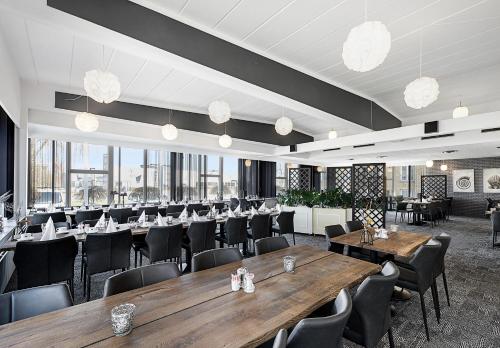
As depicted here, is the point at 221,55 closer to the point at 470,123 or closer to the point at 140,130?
the point at 140,130

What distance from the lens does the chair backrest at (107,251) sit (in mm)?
2787

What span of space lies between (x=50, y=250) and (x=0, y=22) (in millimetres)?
2338

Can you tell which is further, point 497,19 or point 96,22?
point 497,19

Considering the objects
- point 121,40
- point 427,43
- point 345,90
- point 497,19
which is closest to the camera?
point 121,40

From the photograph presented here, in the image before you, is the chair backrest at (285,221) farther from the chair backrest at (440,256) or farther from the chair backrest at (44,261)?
the chair backrest at (44,261)

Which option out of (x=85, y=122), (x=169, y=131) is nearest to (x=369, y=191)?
(x=169, y=131)

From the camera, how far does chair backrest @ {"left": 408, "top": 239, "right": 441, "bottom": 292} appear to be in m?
2.31

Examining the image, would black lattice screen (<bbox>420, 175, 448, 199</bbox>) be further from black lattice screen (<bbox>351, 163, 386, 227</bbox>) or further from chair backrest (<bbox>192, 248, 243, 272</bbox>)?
chair backrest (<bbox>192, 248, 243, 272</bbox>)

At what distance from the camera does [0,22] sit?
8.23 feet

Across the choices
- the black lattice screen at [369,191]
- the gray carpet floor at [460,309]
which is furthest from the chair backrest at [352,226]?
the black lattice screen at [369,191]

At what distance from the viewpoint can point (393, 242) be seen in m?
3.05

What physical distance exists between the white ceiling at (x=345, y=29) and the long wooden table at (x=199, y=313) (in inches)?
88.5

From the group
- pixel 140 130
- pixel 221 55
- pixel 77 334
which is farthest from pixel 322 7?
pixel 140 130

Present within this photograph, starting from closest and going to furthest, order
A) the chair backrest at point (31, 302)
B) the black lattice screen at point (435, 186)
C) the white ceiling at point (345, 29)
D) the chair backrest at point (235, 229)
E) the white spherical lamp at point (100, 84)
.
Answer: the chair backrest at point (31, 302), the white ceiling at point (345, 29), the white spherical lamp at point (100, 84), the chair backrest at point (235, 229), the black lattice screen at point (435, 186)
